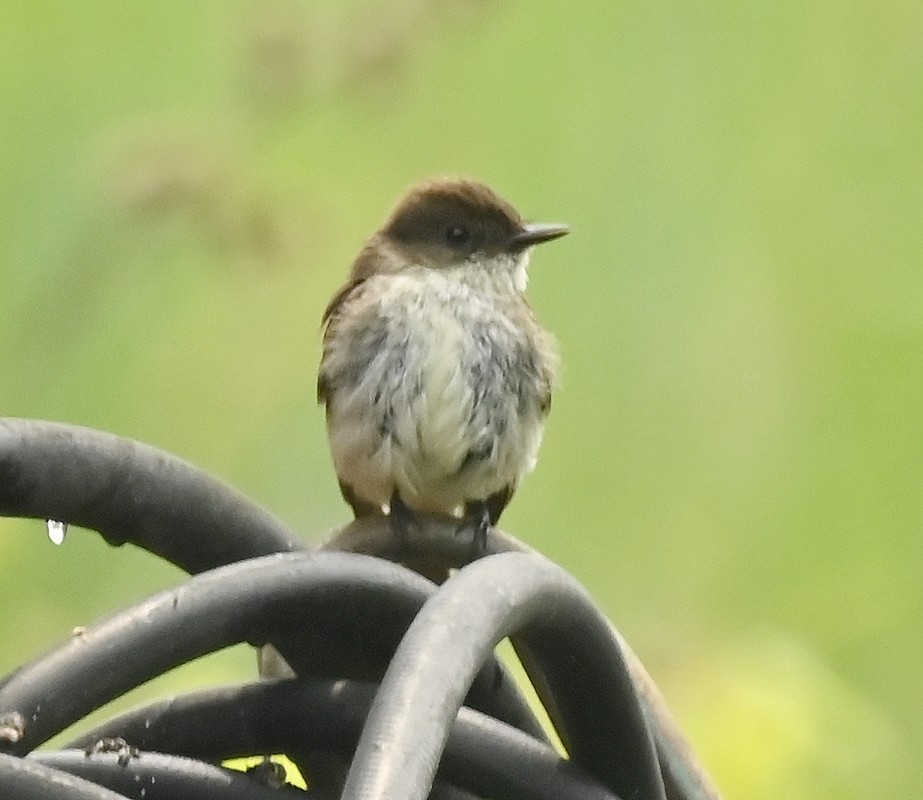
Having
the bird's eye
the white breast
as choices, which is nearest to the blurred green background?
the bird's eye

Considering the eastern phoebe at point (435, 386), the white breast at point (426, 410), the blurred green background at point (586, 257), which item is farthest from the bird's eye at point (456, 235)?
the blurred green background at point (586, 257)

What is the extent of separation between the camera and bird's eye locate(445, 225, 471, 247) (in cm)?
222

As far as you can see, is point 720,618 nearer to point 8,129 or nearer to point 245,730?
point 8,129

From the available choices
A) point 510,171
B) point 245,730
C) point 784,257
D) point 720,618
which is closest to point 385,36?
point 510,171

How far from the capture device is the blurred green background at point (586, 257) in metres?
3.12

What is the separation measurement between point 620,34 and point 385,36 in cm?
49

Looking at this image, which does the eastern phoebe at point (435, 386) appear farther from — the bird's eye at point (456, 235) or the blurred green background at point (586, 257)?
the blurred green background at point (586, 257)

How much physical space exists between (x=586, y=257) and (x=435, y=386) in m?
1.40

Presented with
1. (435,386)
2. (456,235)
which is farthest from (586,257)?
(435,386)

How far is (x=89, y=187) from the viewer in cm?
313

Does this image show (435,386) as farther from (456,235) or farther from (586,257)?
(586,257)

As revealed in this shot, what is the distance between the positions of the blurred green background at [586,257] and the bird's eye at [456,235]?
0.97 m

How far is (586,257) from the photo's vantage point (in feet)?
10.7

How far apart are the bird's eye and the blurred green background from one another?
A: 0.97 metres
